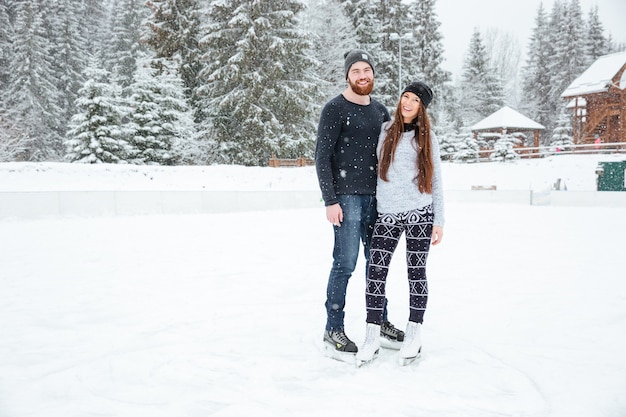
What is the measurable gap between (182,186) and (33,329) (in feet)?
39.5

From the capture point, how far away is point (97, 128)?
683 inches

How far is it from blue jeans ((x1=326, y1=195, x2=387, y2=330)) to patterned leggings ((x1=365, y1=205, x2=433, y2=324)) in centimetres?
12

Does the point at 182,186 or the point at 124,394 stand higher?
the point at 182,186

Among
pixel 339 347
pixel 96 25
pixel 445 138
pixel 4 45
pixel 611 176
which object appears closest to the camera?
pixel 339 347

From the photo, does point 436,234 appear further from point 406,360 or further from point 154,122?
point 154,122

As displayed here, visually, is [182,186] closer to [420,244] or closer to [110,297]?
[110,297]

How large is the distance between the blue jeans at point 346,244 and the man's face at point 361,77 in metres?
0.69

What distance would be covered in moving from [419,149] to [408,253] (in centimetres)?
65

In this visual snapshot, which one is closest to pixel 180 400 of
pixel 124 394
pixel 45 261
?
pixel 124 394

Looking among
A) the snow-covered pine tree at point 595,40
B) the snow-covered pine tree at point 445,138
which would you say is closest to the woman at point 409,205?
the snow-covered pine tree at point 445,138

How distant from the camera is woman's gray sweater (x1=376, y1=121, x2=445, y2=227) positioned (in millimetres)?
2668

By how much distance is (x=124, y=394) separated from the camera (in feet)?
7.64

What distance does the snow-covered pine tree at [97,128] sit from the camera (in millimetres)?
17109

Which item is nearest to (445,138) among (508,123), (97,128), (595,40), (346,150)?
(508,123)
